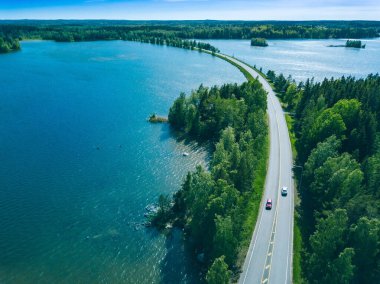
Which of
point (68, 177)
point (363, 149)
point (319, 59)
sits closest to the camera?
point (363, 149)

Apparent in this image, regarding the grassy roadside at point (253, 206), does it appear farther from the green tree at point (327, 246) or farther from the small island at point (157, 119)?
the small island at point (157, 119)

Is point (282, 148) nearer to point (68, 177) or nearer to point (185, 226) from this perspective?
point (185, 226)

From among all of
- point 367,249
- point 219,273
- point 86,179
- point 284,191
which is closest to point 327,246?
point 367,249

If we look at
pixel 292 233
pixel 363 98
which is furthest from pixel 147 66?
pixel 292 233

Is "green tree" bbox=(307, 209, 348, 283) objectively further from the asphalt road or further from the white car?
the white car

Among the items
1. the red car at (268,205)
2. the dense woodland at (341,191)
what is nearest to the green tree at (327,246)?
the dense woodland at (341,191)

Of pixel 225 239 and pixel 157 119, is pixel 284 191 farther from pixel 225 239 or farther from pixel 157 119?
pixel 157 119
